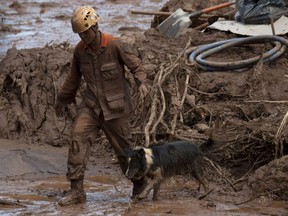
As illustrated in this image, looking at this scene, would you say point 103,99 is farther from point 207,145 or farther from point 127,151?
point 207,145

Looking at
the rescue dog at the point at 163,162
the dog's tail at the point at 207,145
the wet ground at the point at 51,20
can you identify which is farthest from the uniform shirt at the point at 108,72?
the wet ground at the point at 51,20

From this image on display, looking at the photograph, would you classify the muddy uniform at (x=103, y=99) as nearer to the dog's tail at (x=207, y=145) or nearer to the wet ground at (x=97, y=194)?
the wet ground at (x=97, y=194)

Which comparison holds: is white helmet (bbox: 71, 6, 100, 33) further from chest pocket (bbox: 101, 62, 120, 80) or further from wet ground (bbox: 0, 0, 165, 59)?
wet ground (bbox: 0, 0, 165, 59)

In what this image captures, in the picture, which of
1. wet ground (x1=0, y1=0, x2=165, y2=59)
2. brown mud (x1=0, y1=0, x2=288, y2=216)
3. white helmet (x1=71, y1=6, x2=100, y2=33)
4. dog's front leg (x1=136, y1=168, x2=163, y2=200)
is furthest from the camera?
wet ground (x1=0, y1=0, x2=165, y2=59)

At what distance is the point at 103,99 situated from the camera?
25.5ft

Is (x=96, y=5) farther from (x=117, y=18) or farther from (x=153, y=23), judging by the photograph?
(x=153, y=23)

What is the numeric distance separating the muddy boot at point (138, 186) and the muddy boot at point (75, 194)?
470 mm

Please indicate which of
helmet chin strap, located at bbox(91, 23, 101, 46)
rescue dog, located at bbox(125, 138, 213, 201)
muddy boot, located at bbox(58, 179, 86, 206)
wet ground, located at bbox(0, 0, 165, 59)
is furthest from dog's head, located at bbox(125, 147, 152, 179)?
wet ground, located at bbox(0, 0, 165, 59)

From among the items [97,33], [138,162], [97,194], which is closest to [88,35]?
[97,33]

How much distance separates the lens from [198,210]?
24.6ft

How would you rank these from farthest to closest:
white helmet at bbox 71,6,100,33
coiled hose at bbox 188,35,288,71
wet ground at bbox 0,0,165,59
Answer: wet ground at bbox 0,0,165,59, coiled hose at bbox 188,35,288,71, white helmet at bbox 71,6,100,33

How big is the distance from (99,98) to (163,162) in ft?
2.71

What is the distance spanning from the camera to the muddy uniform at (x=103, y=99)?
768 cm

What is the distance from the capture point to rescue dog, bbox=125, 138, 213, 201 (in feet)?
24.6
